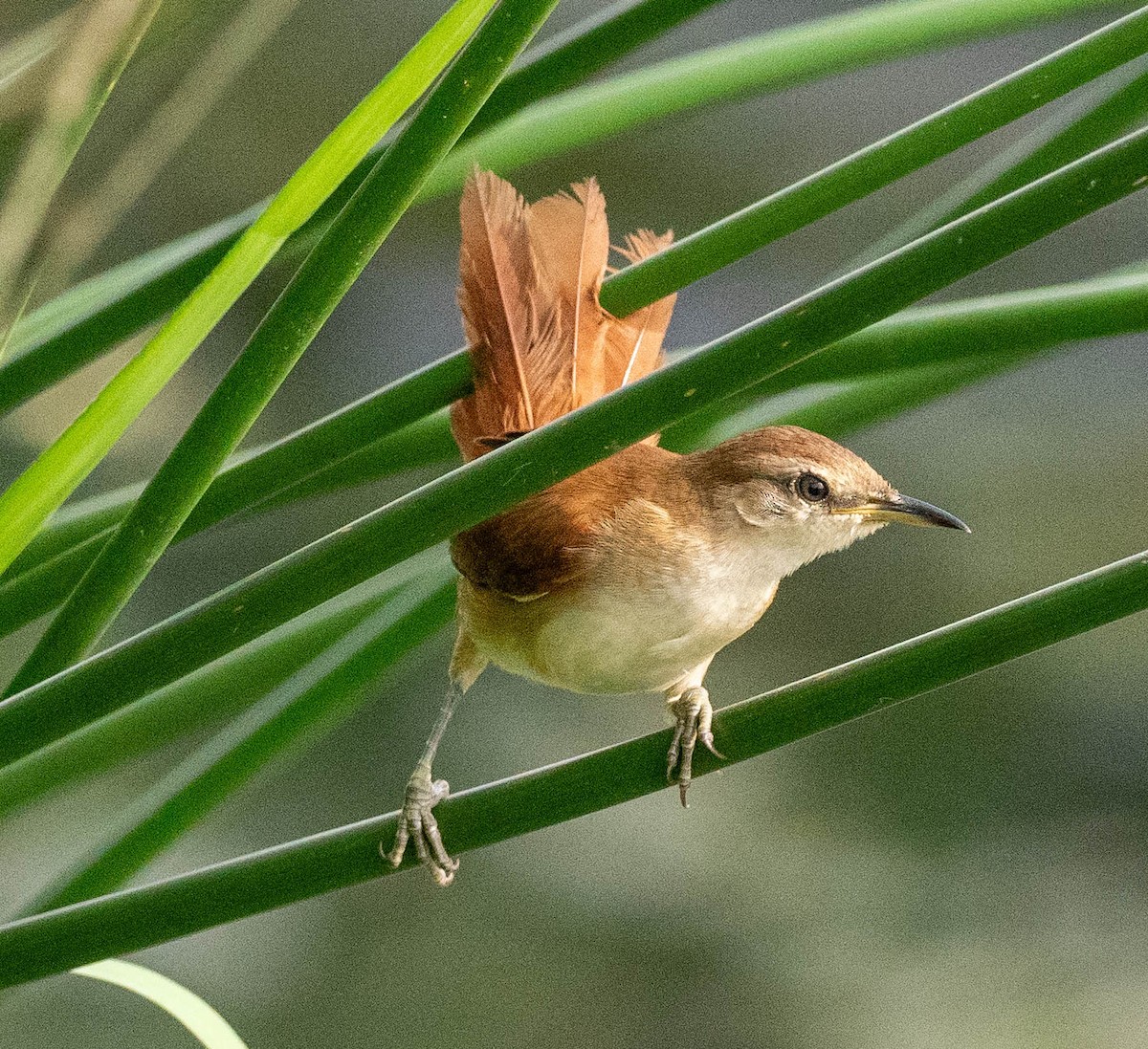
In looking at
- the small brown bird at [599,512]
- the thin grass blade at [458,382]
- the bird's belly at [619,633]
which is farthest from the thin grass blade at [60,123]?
the bird's belly at [619,633]

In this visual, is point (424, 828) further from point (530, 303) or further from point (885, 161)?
point (885, 161)

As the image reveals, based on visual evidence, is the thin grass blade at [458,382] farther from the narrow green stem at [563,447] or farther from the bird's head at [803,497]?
the bird's head at [803,497]

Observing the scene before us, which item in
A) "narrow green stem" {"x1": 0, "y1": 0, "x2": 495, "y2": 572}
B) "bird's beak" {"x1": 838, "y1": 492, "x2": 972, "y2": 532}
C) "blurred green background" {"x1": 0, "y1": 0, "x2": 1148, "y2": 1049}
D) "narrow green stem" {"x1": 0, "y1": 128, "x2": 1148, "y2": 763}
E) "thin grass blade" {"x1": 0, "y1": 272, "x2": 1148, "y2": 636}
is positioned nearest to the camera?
"narrow green stem" {"x1": 0, "y1": 128, "x2": 1148, "y2": 763}

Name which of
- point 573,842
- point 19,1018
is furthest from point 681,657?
point 19,1018

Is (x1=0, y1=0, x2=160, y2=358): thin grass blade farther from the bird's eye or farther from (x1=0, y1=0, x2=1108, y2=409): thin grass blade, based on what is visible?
the bird's eye

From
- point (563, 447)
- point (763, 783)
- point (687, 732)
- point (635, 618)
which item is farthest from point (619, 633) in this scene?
point (763, 783)

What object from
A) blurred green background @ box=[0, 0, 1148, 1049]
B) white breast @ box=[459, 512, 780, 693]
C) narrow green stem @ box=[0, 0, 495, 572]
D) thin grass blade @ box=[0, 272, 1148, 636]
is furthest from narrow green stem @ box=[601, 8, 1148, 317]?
blurred green background @ box=[0, 0, 1148, 1049]

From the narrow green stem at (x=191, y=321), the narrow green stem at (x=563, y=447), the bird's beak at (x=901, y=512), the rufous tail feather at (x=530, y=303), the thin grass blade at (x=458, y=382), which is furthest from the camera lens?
the bird's beak at (x=901, y=512)

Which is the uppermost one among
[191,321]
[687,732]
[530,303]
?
[530,303]
